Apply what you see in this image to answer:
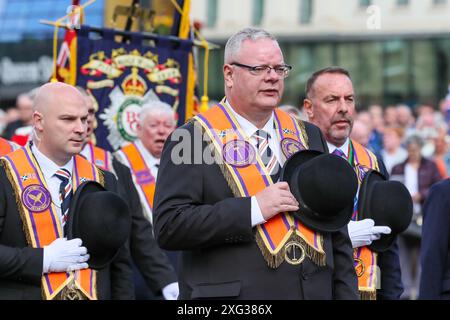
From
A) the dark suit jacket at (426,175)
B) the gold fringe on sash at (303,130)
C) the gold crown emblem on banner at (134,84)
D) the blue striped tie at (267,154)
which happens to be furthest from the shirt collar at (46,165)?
the dark suit jacket at (426,175)

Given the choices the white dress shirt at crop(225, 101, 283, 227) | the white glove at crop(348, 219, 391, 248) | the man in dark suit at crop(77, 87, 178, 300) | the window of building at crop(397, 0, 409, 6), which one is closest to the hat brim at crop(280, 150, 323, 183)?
the white dress shirt at crop(225, 101, 283, 227)

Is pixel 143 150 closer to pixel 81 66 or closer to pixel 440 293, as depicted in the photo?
pixel 81 66

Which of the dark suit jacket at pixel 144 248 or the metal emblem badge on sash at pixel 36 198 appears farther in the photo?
the dark suit jacket at pixel 144 248

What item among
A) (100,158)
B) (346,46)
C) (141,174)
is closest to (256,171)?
(100,158)

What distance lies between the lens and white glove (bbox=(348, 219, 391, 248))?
5746 mm

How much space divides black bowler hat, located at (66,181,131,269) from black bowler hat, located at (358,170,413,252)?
1.38 m

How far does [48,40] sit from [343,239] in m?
29.1

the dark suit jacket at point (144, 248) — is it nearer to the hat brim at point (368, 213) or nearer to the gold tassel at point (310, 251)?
the hat brim at point (368, 213)

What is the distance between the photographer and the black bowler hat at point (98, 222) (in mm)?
5355

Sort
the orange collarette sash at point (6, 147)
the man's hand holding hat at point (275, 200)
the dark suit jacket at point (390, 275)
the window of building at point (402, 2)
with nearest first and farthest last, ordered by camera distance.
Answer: the man's hand holding hat at point (275, 200) → the dark suit jacket at point (390, 275) → the orange collarette sash at point (6, 147) → the window of building at point (402, 2)

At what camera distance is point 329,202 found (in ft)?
15.5

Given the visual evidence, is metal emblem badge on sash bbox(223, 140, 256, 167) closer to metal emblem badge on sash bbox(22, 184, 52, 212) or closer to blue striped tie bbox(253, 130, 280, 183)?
blue striped tie bbox(253, 130, 280, 183)
